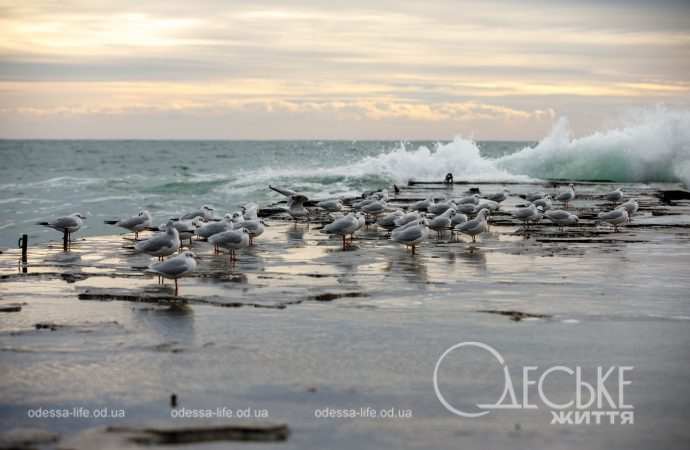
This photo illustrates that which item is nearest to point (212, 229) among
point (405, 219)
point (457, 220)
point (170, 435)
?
point (405, 219)

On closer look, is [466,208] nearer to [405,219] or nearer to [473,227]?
[405,219]

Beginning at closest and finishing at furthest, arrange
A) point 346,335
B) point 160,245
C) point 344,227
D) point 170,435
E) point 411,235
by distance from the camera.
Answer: point 170,435
point 346,335
point 160,245
point 411,235
point 344,227

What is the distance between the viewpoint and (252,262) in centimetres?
1609

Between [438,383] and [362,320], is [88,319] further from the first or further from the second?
[438,383]

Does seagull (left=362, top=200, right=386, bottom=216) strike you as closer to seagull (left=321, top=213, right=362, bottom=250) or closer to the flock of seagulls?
the flock of seagulls

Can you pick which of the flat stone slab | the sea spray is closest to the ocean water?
the sea spray

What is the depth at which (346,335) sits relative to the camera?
32.0ft

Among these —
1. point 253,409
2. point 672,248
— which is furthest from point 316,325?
point 672,248

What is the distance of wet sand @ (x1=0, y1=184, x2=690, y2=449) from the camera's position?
695cm

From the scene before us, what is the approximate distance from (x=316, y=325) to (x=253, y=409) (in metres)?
3.16

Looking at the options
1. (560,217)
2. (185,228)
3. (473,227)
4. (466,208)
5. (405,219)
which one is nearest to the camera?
(185,228)

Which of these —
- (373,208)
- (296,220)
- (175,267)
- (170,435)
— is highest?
(373,208)

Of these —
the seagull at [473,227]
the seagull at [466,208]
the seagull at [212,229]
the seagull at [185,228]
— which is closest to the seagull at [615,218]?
the seagull at [466,208]

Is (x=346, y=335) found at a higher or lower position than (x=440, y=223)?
lower
